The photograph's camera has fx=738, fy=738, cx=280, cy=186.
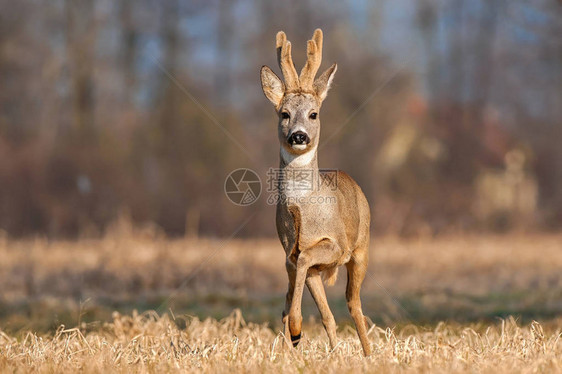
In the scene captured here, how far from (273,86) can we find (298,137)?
24.8 inches

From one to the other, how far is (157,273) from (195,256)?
1.94 metres

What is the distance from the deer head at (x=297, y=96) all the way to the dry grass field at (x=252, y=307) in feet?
4.99

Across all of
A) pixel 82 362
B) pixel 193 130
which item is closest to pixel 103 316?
pixel 82 362

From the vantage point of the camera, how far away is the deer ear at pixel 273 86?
19.1ft

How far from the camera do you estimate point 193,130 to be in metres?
24.1

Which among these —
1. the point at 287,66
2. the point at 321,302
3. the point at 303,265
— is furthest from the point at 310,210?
the point at 287,66

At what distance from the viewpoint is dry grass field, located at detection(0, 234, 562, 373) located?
536cm

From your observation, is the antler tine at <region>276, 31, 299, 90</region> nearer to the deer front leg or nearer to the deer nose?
the deer nose

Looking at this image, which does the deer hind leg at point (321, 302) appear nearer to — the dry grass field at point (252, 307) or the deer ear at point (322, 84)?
the dry grass field at point (252, 307)

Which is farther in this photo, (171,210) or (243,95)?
(243,95)

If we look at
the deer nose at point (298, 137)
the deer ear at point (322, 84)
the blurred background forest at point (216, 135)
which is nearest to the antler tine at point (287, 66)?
the deer ear at point (322, 84)

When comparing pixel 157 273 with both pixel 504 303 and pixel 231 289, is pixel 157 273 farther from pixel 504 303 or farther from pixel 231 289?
pixel 504 303

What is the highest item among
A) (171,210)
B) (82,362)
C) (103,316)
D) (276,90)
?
(276,90)

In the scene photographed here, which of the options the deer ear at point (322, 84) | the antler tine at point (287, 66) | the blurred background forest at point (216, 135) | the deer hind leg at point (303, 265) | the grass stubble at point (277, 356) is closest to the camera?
the grass stubble at point (277, 356)
